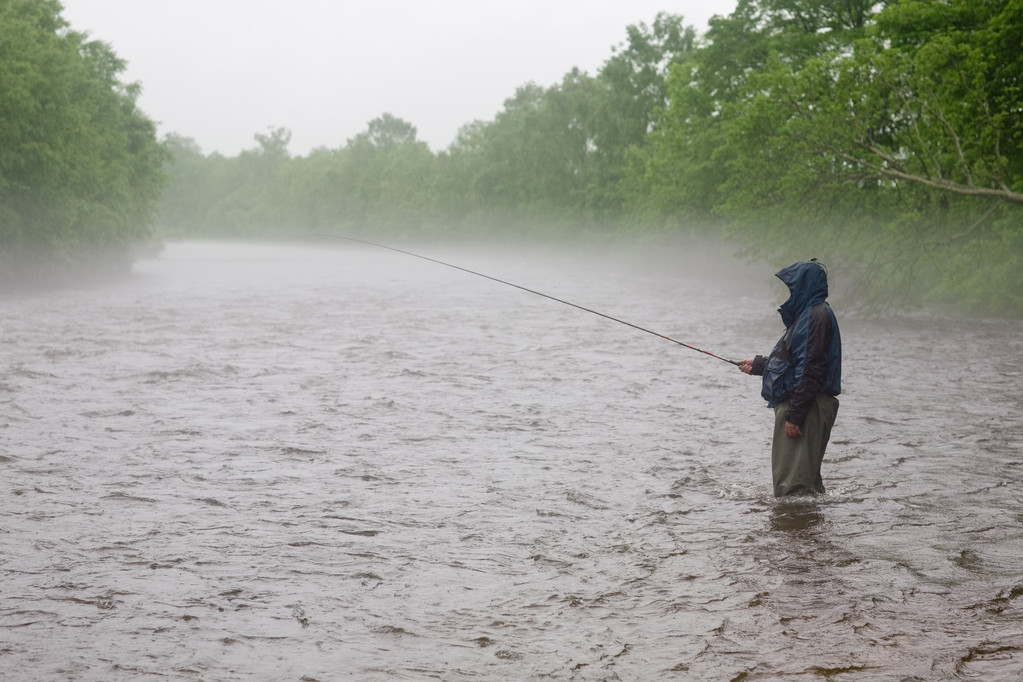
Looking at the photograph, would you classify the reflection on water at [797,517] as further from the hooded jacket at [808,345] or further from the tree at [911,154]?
the tree at [911,154]

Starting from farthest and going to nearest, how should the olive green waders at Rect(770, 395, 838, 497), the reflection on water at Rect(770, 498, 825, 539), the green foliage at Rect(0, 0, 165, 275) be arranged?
the green foliage at Rect(0, 0, 165, 275), the olive green waders at Rect(770, 395, 838, 497), the reflection on water at Rect(770, 498, 825, 539)

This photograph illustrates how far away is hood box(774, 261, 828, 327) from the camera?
834cm

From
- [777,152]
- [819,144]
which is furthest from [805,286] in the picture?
[777,152]

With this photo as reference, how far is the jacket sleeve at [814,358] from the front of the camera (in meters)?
8.26

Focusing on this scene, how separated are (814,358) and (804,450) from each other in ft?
2.69

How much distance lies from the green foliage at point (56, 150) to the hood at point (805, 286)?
34113 millimetres

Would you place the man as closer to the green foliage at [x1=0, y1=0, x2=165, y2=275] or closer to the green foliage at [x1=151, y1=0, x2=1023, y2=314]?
the green foliage at [x1=151, y1=0, x2=1023, y2=314]

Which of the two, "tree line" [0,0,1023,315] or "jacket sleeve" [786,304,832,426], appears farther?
"tree line" [0,0,1023,315]

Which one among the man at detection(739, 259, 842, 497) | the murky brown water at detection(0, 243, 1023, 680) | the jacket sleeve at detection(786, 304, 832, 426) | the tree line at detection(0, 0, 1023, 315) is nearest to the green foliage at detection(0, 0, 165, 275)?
the tree line at detection(0, 0, 1023, 315)

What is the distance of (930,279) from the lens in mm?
29812

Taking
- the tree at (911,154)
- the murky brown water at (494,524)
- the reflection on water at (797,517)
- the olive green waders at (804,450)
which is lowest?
the murky brown water at (494,524)

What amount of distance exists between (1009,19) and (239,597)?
903 inches

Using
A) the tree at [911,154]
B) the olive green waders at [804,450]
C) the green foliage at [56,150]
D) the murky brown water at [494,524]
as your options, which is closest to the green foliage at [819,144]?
the tree at [911,154]

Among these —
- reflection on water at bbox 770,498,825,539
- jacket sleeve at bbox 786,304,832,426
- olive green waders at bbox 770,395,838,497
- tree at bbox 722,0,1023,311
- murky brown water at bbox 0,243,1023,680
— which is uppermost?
tree at bbox 722,0,1023,311
